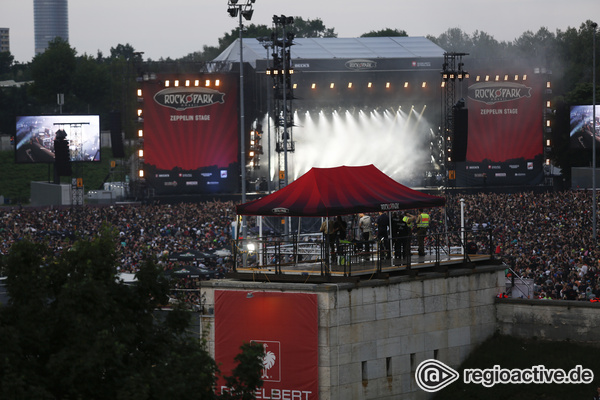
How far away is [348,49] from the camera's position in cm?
8194

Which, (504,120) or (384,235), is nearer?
(384,235)

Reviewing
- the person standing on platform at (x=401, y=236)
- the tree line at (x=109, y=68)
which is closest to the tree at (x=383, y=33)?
the tree line at (x=109, y=68)

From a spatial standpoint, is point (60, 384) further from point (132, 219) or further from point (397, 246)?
point (132, 219)

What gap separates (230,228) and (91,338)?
122 feet

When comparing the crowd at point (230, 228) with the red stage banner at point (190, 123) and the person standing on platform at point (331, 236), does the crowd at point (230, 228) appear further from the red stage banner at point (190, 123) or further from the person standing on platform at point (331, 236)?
the person standing on platform at point (331, 236)

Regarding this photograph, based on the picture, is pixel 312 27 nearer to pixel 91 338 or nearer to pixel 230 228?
pixel 230 228

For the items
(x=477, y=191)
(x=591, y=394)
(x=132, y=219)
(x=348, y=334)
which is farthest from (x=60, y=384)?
(x=477, y=191)

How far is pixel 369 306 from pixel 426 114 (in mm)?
49574

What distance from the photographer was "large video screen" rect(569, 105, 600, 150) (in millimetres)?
68812

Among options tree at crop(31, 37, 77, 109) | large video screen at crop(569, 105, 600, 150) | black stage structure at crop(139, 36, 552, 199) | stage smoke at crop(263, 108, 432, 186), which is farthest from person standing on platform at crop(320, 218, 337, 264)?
tree at crop(31, 37, 77, 109)

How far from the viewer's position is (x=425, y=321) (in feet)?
76.0

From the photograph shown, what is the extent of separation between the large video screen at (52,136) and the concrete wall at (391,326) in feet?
164

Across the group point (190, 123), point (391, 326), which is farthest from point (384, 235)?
point (190, 123)

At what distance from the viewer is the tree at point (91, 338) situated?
51.6 feet
